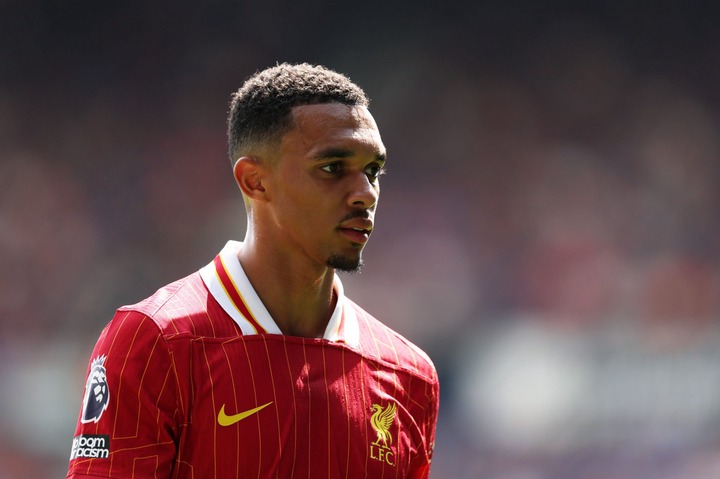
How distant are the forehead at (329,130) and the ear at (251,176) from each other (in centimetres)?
10

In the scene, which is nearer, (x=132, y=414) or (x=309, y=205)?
(x=132, y=414)

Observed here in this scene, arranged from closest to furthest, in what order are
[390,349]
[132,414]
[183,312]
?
[132,414] → [183,312] → [390,349]

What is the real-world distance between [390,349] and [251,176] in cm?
58

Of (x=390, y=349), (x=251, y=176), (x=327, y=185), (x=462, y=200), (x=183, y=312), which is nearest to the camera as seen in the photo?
(x=183, y=312)

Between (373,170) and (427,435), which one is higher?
(373,170)

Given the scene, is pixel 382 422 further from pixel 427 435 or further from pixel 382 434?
pixel 427 435

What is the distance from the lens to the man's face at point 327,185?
220 cm

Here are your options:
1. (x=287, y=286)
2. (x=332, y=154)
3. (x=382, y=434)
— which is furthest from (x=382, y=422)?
(x=332, y=154)

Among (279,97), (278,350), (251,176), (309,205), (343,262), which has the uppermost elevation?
(279,97)

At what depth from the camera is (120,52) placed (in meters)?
6.67

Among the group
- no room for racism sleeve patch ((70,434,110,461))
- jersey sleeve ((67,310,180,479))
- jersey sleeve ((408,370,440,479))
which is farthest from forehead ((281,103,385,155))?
no room for racism sleeve patch ((70,434,110,461))

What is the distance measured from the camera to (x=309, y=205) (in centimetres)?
221

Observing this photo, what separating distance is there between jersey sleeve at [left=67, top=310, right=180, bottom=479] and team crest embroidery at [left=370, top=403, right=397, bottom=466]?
487mm

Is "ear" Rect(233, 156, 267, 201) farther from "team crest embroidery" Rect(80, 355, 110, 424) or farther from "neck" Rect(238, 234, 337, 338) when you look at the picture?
"team crest embroidery" Rect(80, 355, 110, 424)
